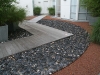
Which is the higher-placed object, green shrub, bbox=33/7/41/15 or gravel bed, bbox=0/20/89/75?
green shrub, bbox=33/7/41/15

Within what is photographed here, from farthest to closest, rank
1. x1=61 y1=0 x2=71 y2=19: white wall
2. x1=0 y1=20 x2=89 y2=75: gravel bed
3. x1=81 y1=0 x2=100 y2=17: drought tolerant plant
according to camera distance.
→ 1. x1=61 y1=0 x2=71 y2=19: white wall
2. x1=81 y1=0 x2=100 y2=17: drought tolerant plant
3. x1=0 y1=20 x2=89 y2=75: gravel bed

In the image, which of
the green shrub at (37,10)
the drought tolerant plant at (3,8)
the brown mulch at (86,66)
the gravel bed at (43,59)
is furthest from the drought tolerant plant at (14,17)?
the green shrub at (37,10)

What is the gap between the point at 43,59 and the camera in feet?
9.93

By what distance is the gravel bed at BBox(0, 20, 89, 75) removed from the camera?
101 inches

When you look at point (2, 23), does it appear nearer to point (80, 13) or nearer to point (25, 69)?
point (25, 69)

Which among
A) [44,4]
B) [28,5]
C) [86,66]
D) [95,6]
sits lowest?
[86,66]

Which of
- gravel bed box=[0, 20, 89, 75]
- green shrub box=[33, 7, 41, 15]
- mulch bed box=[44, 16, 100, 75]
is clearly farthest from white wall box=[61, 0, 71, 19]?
mulch bed box=[44, 16, 100, 75]

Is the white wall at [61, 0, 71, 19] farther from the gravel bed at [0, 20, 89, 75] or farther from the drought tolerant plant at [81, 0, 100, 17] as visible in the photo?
the gravel bed at [0, 20, 89, 75]

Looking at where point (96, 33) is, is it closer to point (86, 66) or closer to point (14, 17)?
point (86, 66)

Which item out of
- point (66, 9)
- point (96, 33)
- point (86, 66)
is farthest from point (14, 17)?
point (66, 9)

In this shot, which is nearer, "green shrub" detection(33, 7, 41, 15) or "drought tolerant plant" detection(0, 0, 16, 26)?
"drought tolerant plant" detection(0, 0, 16, 26)

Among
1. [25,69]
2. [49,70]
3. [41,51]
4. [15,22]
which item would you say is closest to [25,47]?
[41,51]

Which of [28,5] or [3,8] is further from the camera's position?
[28,5]

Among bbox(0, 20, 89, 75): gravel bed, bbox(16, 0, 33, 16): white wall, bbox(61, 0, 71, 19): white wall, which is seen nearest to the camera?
bbox(0, 20, 89, 75): gravel bed
